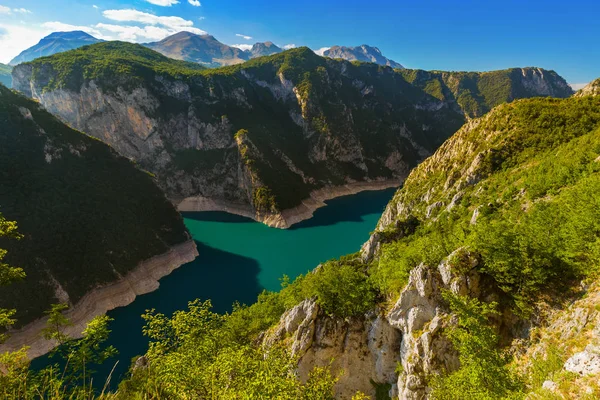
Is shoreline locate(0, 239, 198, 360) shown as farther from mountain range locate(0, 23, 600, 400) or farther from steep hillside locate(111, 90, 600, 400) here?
steep hillside locate(111, 90, 600, 400)

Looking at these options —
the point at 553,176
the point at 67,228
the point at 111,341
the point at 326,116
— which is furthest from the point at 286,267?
the point at 326,116

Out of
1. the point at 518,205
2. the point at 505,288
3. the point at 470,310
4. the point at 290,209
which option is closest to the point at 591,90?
the point at 518,205

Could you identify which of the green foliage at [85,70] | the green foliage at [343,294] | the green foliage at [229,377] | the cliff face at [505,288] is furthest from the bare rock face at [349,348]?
the green foliage at [85,70]

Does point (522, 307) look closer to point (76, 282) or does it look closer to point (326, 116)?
point (76, 282)

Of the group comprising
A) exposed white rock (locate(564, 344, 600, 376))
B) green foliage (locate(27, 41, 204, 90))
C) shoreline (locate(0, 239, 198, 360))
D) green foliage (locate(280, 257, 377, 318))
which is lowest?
shoreline (locate(0, 239, 198, 360))

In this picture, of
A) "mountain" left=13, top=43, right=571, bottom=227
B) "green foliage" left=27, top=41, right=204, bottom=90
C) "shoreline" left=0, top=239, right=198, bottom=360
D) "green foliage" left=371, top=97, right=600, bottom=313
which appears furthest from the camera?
"green foliage" left=27, top=41, right=204, bottom=90

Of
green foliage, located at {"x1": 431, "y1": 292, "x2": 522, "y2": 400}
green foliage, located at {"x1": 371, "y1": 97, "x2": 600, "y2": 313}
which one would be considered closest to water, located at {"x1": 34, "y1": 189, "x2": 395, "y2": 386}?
green foliage, located at {"x1": 371, "y1": 97, "x2": 600, "y2": 313}

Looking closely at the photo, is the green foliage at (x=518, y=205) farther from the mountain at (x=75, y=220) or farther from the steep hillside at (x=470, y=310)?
the mountain at (x=75, y=220)

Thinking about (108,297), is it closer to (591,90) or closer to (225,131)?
(591,90)
